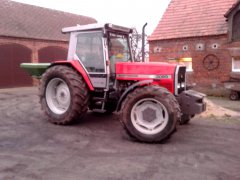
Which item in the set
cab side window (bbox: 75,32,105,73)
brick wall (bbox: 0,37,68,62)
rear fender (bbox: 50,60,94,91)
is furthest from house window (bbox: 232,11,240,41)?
brick wall (bbox: 0,37,68,62)

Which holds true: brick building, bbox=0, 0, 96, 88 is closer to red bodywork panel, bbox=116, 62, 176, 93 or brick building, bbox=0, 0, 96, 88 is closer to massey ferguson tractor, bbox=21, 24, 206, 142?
massey ferguson tractor, bbox=21, 24, 206, 142

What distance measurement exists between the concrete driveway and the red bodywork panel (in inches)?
47.9

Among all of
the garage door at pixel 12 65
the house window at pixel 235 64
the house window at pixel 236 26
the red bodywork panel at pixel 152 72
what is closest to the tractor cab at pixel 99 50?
the red bodywork panel at pixel 152 72

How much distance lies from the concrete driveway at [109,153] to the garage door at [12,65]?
12.0m

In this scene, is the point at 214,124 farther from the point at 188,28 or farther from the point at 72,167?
the point at 188,28

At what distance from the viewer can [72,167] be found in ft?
15.3

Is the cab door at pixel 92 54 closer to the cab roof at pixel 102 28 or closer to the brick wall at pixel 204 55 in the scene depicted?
the cab roof at pixel 102 28

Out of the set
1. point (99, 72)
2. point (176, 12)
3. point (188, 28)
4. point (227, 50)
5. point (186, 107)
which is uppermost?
point (176, 12)

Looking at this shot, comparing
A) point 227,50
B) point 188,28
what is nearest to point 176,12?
point 188,28

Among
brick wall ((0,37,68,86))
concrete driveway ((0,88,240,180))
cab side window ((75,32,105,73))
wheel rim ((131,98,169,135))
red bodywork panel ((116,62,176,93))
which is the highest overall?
brick wall ((0,37,68,86))

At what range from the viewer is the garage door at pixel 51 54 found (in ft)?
70.2

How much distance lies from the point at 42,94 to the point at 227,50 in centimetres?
1041

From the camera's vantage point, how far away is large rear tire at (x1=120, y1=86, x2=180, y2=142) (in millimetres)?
5768

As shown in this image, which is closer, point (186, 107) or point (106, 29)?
point (186, 107)
